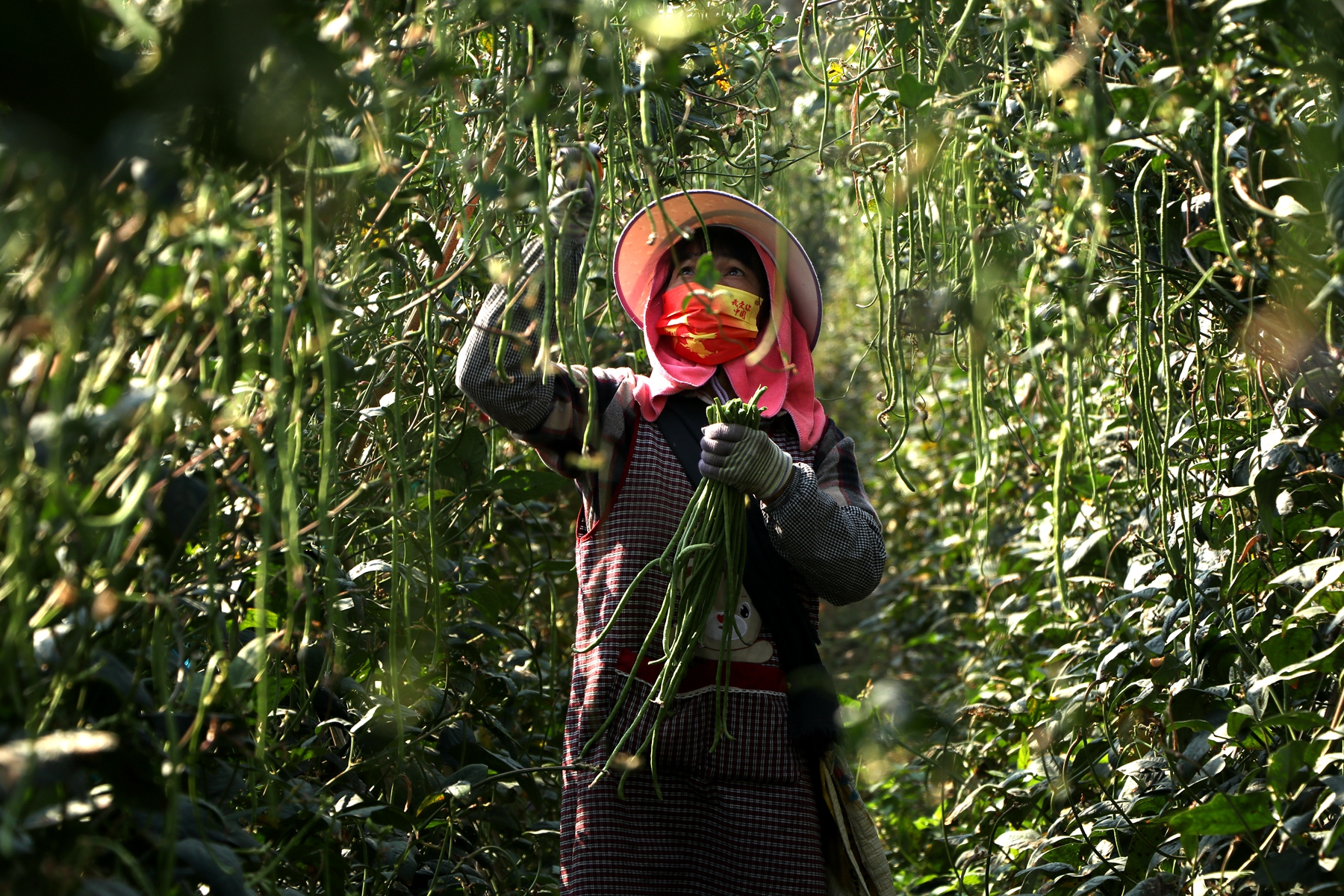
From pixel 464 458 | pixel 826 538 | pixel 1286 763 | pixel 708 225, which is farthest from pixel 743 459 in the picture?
pixel 1286 763

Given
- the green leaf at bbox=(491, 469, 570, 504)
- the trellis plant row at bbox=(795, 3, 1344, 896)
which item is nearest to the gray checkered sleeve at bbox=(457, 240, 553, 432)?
the green leaf at bbox=(491, 469, 570, 504)

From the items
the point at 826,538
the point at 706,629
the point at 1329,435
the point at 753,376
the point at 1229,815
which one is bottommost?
the point at 1229,815

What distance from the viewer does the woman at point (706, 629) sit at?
155 centimetres

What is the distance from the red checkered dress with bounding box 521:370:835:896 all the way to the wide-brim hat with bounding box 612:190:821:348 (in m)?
0.25

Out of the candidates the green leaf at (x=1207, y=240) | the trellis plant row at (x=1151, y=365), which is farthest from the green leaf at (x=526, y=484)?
the green leaf at (x=1207, y=240)

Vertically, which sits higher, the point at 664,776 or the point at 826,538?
the point at 826,538

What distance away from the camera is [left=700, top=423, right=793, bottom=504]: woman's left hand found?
151cm

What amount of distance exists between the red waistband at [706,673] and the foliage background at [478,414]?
17 centimetres

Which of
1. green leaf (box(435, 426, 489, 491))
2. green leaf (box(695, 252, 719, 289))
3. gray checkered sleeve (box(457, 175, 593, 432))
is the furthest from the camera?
green leaf (box(435, 426, 489, 491))

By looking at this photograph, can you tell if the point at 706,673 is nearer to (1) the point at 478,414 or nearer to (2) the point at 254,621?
(2) the point at 254,621

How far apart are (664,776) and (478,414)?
2.63 ft

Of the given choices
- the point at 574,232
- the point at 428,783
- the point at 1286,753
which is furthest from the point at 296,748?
the point at 1286,753

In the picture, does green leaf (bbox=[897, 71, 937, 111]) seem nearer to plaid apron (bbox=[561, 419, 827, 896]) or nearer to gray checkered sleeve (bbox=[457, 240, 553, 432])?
gray checkered sleeve (bbox=[457, 240, 553, 432])

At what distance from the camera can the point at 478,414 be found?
7.01ft
